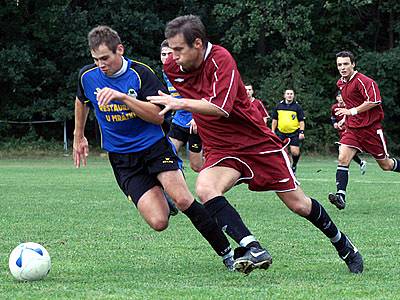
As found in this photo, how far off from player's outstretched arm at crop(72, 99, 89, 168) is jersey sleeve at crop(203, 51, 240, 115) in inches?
51.1

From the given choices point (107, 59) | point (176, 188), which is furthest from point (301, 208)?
point (107, 59)

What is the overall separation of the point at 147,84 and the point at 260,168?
1106 millimetres

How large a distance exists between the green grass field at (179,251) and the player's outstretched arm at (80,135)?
0.79 meters

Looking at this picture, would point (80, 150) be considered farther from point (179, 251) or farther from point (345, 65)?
point (345, 65)

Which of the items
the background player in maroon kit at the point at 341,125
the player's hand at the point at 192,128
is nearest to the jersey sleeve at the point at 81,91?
the player's hand at the point at 192,128

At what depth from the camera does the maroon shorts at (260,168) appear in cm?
597

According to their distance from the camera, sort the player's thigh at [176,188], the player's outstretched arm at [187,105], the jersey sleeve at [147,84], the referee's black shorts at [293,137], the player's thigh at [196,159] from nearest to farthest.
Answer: the player's outstretched arm at [187,105], the player's thigh at [176,188], the jersey sleeve at [147,84], the player's thigh at [196,159], the referee's black shorts at [293,137]

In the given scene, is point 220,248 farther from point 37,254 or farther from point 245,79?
point 245,79

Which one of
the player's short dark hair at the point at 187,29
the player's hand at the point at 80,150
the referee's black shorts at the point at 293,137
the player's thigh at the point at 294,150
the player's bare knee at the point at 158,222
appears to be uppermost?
→ the player's short dark hair at the point at 187,29

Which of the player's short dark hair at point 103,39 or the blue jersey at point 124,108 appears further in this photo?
A: the blue jersey at point 124,108

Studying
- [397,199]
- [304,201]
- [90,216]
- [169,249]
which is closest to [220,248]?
[304,201]

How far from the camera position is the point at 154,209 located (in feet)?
21.5

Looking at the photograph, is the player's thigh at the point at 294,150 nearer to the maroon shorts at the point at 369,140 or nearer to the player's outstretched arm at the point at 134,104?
the maroon shorts at the point at 369,140

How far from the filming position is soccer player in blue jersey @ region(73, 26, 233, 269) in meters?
6.26
